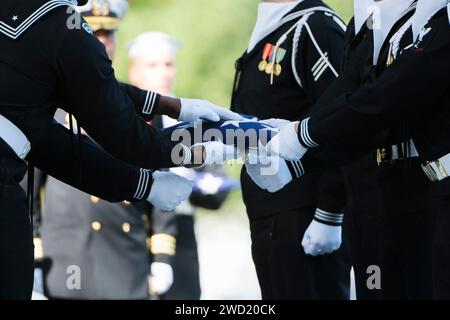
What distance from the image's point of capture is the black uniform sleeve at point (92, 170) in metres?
4.81

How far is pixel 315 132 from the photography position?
4.90 metres

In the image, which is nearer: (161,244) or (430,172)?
(430,172)

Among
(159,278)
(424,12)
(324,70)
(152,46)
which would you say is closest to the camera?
(424,12)

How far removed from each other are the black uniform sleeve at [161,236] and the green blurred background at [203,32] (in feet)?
12.8

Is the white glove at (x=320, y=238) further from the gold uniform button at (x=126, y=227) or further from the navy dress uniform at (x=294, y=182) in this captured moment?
the gold uniform button at (x=126, y=227)

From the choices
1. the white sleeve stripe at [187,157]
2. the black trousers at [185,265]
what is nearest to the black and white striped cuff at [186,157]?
the white sleeve stripe at [187,157]

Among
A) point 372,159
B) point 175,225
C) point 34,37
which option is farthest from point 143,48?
point 34,37

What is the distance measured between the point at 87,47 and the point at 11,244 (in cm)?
72

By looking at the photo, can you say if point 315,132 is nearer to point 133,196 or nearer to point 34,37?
point 133,196

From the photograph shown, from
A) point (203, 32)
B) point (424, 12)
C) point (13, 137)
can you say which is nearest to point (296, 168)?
point (424, 12)

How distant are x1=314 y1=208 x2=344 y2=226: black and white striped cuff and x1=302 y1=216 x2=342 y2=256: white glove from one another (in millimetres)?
18

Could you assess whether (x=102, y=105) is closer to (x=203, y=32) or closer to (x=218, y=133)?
(x=218, y=133)

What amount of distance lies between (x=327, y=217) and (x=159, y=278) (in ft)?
5.94

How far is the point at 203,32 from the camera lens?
36.9 ft
